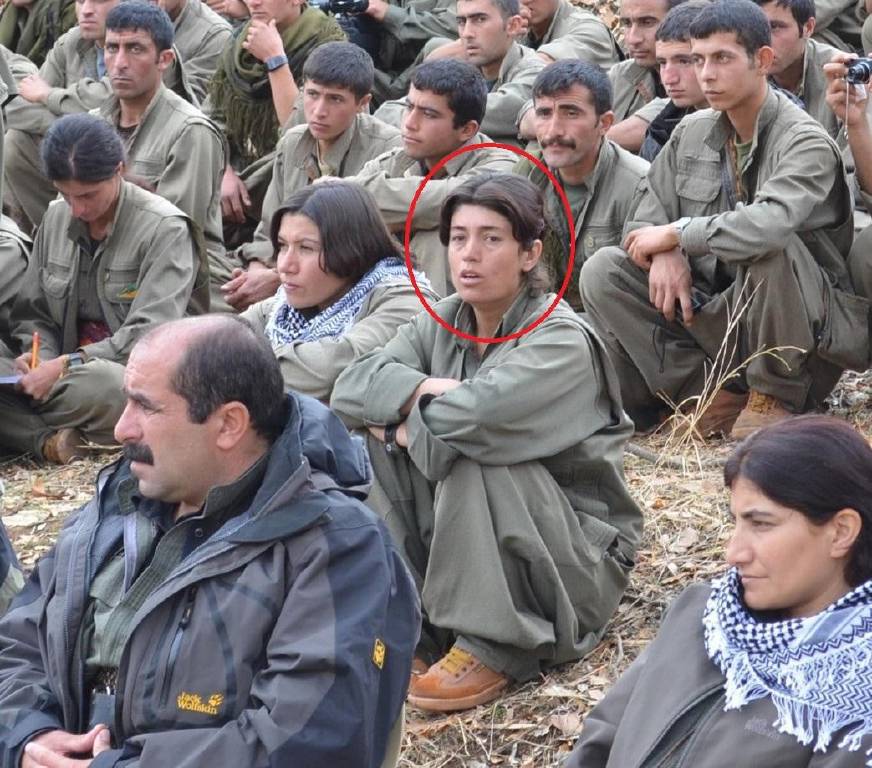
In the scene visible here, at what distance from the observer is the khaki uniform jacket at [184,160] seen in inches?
310

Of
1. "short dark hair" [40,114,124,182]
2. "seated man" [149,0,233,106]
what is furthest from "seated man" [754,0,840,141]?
"seated man" [149,0,233,106]

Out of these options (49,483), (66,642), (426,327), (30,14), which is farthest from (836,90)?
(30,14)

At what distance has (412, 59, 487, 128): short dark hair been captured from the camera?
6773 mm

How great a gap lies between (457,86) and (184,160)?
176cm

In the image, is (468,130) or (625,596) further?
(468,130)

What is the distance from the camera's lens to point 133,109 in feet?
26.8

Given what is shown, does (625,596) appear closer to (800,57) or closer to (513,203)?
(513,203)

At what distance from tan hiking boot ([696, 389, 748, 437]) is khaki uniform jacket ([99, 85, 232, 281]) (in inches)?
106

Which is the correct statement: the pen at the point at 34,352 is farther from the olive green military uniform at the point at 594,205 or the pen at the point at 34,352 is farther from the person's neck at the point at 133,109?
the olive green military uniform at the point at 594,205

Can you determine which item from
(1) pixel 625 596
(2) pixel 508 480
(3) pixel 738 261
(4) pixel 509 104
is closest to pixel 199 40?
(4) pixel 509 104

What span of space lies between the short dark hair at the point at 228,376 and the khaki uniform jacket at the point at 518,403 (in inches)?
49.6

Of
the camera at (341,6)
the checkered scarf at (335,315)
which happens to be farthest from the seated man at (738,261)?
the camera at (341,6)

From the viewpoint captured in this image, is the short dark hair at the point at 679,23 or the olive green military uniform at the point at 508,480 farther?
the short dark hair at the point at 679,23

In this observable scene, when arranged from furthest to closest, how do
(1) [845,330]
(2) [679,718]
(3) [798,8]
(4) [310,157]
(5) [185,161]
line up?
1. (5) [185,161]
2. (4) [310,157]
3. (3) [798,8]
4. (1) [845,330]
5. (2) [679,718]
